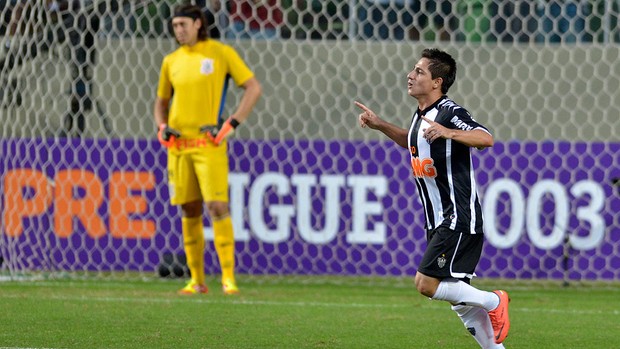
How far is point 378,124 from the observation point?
214 inches

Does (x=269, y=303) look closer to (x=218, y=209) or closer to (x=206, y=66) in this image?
(x=218, y=209)

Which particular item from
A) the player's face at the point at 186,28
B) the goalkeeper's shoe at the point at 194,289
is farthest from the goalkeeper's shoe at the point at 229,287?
the player's face at the point at 186,28

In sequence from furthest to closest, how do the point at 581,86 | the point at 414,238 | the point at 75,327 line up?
1. the point at 581,86
2. the point at 414,238
3. the point at 75,327

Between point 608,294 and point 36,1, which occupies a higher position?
point 36,1

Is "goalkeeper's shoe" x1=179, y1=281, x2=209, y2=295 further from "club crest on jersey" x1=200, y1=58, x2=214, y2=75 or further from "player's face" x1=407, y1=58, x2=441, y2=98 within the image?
"player's face" x1=407, y1=58, x2=441, y2=98

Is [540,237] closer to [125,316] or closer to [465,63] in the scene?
[465,63]

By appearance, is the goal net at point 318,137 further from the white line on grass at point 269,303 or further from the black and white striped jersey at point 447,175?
the black and white striped jersey at point 447,175

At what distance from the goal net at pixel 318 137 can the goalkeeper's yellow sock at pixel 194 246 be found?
2.95 ft

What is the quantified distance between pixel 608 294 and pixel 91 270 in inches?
150

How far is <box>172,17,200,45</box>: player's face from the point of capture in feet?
26.0

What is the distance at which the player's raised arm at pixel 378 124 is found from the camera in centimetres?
541

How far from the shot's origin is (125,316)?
6602mm

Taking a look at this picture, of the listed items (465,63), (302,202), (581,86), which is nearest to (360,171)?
(302,202)

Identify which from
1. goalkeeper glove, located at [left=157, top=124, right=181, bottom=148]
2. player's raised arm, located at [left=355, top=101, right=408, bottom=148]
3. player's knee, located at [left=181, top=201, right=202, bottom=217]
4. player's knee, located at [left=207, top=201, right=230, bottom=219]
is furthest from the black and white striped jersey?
player's knee, located at [left=181, top=201, right=202, bottom=217]
